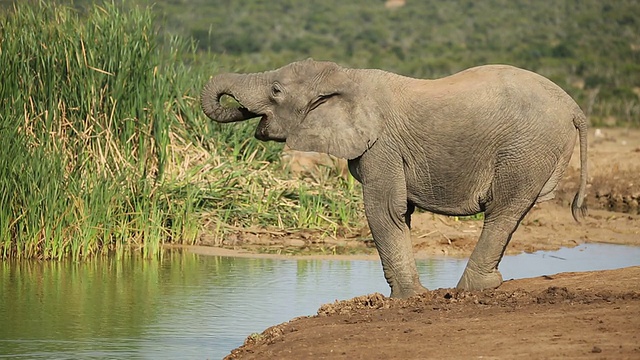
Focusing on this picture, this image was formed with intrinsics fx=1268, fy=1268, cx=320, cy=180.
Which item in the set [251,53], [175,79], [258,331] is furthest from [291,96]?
[251,53]

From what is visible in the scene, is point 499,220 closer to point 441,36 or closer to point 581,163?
point 581,163

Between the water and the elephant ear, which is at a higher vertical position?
the elephant ear

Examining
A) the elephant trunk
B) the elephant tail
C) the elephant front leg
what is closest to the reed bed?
the elephant trunk

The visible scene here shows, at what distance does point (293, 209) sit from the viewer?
13.9 metres

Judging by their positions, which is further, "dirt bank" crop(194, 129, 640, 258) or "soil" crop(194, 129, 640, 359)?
"dirt bank" crop(194, 129, 640, 258)

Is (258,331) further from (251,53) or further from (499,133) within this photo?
(251,53)

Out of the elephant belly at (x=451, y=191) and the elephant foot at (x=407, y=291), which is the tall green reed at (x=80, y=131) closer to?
the elephant foot at (x=407, y=291)

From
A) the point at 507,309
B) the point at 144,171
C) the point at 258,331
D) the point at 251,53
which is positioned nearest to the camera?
the point at 507,309

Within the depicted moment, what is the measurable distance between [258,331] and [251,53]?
31.0 metres

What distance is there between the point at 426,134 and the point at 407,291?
1.11 metres

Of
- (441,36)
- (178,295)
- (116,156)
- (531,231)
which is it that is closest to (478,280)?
(178,295)

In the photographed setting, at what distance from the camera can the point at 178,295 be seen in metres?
10.8

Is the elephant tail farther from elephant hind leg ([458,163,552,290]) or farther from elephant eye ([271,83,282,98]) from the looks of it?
elephant eye ([271,83,282,98])

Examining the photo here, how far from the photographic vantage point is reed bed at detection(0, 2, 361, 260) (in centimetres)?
1192
